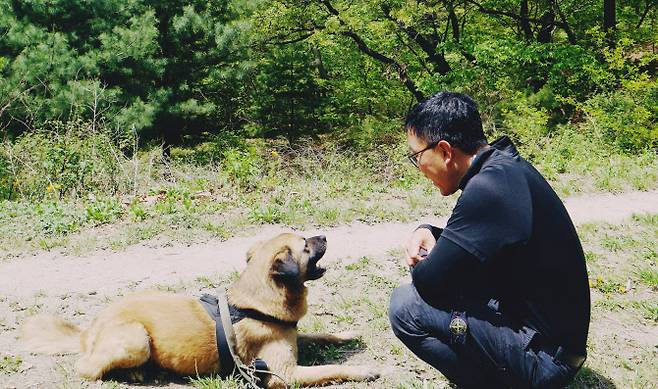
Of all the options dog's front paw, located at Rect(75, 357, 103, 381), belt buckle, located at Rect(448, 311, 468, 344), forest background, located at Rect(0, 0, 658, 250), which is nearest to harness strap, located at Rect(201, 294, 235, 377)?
dog's front paw, located at Rect(75, 357, 103, 381)

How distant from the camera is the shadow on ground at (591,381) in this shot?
3.54 meters

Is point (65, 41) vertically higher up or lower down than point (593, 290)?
higher up

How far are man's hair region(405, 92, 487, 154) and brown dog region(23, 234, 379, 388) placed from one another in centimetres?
135

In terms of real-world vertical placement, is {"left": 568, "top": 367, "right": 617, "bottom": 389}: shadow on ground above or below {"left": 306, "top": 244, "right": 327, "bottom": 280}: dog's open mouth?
below

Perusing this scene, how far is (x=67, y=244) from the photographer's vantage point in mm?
6914

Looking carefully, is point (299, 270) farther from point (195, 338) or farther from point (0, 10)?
point (0, 10)

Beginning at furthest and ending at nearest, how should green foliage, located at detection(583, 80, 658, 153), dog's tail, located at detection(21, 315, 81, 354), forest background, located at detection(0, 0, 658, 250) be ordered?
green foliage, located at detection(583, 80, 658, 153), forest background, located at detection(0, 0, 658, 250), dog's tail, located at detection(21, 315, 81, 354)

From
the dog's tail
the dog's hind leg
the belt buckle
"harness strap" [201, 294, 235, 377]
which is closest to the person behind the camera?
the belt buckle

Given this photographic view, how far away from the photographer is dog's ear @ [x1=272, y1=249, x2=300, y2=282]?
3.64 m

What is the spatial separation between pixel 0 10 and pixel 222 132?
22.7 ft

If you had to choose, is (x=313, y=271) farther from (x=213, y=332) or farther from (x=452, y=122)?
(x=452, y=122)

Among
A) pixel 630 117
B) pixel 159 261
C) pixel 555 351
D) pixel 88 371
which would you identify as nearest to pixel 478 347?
pixel 555 351

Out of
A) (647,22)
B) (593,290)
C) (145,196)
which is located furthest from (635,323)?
(647,22)

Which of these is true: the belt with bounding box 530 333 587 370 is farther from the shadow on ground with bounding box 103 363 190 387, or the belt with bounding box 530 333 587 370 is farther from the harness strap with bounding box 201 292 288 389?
the shadow on ground with bounding box 103 363 190 387
